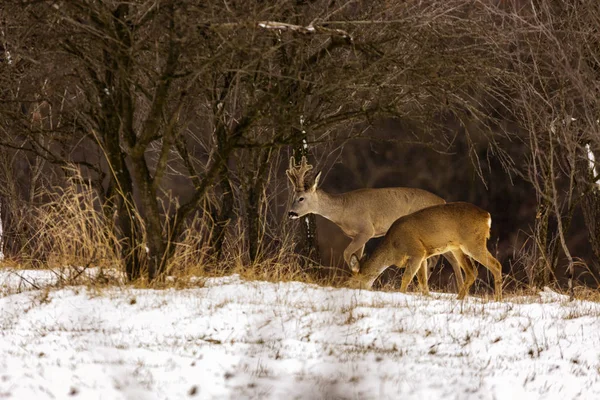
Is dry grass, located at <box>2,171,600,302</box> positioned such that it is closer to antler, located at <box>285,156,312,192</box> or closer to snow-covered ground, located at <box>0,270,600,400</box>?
snow-covered ground, located at <box>0,270,600,400</box>

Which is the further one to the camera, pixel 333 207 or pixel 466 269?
pixel 333 207

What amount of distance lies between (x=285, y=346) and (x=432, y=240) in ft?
15.1

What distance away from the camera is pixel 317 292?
30.1 feet

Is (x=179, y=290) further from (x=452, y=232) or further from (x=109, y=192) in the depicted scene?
(x=452, y=232)

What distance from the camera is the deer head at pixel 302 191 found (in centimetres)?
1323

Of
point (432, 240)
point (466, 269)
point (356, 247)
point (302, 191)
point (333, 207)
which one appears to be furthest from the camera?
point (333, 207)

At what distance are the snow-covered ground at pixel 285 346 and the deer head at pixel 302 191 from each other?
4204mm

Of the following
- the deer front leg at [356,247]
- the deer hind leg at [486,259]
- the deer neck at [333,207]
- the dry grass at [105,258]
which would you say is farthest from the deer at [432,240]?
the deer neck at [333,207]

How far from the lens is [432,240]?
11.3 m

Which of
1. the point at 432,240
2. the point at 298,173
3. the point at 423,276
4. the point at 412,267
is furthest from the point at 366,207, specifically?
the point at 412,267

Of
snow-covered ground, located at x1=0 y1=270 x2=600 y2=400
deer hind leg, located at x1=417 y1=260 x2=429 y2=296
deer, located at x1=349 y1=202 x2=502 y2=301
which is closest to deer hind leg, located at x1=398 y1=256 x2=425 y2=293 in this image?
deer, located at x1=349 y1=202 x2=502 y2=301

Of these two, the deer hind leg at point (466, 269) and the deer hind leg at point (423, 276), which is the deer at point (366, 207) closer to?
the deer hind leg at point (423, 276)

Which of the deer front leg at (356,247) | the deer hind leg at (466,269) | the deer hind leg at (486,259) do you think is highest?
the deer hind leg at (486,259)

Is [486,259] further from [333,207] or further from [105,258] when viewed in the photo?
[105,258]
